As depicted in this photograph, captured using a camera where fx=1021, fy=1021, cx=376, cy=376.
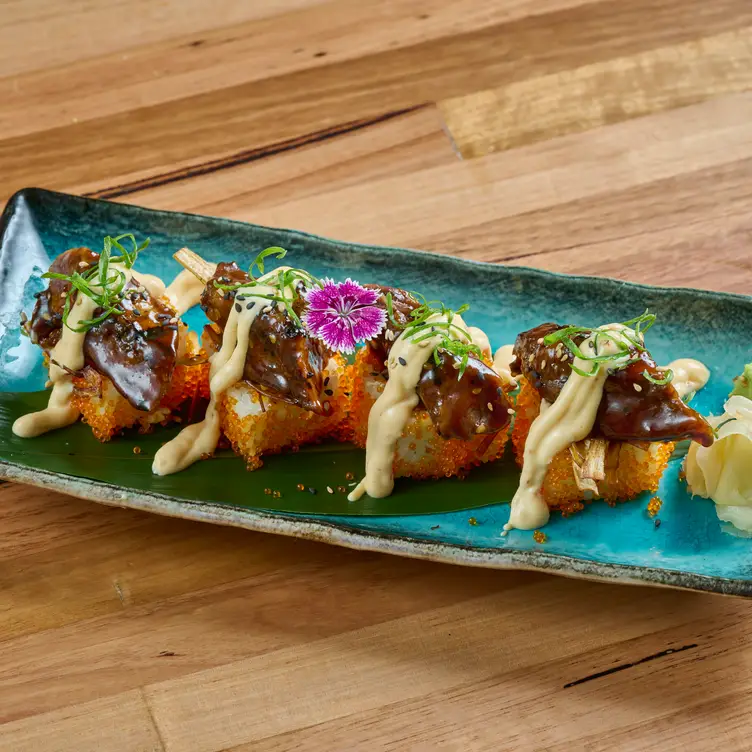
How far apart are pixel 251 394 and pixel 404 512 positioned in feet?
2.12

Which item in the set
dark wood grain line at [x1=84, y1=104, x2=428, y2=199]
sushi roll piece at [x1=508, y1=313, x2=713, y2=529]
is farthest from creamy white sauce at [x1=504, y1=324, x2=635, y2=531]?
dark wood grain line at [x1=84, y1=104, x2=428, y2=199]

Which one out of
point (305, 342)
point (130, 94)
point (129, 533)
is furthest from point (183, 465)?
point (130, 94)

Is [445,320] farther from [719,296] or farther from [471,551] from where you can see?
[719,296]

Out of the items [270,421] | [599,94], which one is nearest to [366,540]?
[270,421]

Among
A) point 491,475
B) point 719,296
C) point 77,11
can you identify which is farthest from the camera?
point 77,11

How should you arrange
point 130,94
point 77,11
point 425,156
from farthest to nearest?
point 77,11
point 130,94
point 425,156

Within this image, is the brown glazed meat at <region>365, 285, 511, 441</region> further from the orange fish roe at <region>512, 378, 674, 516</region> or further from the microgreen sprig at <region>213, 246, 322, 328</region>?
the microgreen sprig at <region>213, 246, 322, 328</region>

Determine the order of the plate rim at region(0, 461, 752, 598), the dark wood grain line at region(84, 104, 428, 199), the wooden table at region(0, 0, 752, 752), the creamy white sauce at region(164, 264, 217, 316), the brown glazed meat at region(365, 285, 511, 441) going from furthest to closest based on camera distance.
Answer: the dark wood grain line at region(84, 104, 428, 199), the creamy white sauce at region(164, 264, 217, 316), the brown glazed meat at region(365, 285, 511, 441), the wooden table at region(0, 0, 752, 752), the plate rim at region(0, 461, 752, 598)

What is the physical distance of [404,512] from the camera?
10.7 feet

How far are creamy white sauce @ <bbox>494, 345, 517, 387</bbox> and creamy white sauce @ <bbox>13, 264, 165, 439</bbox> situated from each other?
4.29 ft

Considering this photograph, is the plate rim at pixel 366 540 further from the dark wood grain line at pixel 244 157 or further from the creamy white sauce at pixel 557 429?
the dark wood grain line at pixel 244 157

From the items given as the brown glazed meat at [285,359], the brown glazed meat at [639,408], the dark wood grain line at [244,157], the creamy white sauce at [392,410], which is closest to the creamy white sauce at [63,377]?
the brown glazed meat at [285,359]

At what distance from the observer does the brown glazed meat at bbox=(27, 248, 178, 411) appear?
3.31 m

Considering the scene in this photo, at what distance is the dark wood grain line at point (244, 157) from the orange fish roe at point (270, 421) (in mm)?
1865
